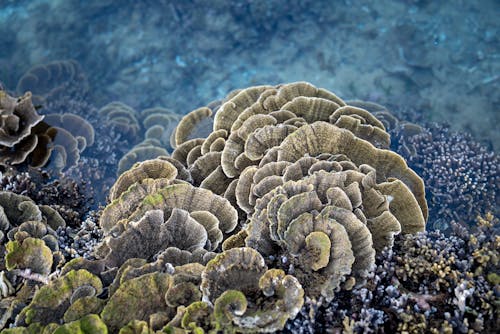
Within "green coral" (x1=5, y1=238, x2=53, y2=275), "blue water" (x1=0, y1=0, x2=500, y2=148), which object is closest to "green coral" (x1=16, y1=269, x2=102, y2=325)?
"green coral" (x1=5, y1=238, x2=53, y2=275)

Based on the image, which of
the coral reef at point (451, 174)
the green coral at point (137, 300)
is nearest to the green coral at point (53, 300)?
the green coral at point (137, 300)

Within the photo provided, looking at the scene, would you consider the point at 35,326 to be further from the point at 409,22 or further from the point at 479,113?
the point at 409,22

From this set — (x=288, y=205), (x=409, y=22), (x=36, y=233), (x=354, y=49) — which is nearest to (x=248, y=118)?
(x=288, y=205)

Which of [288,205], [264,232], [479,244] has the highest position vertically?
[288,205]

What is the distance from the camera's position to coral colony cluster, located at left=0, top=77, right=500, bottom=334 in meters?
3.26

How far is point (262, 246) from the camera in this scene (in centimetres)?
366

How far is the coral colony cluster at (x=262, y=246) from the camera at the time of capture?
326 centimetres

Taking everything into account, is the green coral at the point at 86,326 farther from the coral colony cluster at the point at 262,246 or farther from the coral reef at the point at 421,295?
the coral reef at the point at 421,295

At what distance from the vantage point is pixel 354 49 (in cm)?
1093

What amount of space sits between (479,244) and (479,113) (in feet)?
19.6

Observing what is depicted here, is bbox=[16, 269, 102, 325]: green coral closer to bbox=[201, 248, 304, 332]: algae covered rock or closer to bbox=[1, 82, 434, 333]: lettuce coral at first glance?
bbox=[1, 82, 434, 333]: lettuce coral

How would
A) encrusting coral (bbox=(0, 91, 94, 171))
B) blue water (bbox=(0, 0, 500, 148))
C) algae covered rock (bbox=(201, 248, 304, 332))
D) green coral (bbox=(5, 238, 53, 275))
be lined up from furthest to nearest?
1. blue water (bbox=(0, 0, 500, 148))
2. encrusting coral (bbox=(0, 91, 94, 171))
3. green coral (bbox=(5, 238, 53, 275))
4. algae covered rock (bbox=(201, 248, 304, 332))

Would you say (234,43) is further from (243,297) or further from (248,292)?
(243,297)

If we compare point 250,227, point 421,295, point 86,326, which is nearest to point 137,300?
point 86,326
